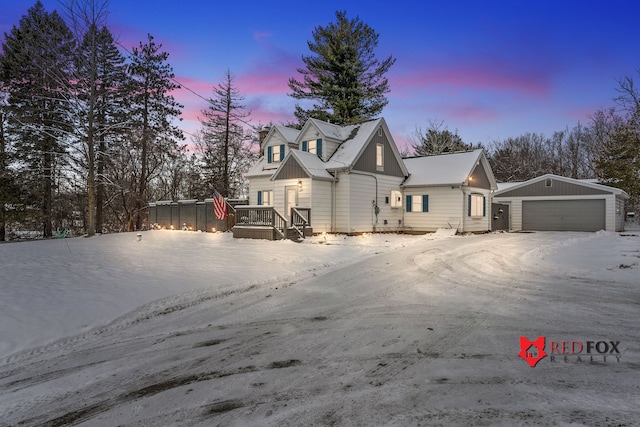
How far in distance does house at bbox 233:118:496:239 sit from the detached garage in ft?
10.2

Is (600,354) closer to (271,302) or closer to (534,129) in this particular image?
(271,302)

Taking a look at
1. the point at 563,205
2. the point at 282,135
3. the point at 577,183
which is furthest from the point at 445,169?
the point at 282,135

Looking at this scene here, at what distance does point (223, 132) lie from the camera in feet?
114

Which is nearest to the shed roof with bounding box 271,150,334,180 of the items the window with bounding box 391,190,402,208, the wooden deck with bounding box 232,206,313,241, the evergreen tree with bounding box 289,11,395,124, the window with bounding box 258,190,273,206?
the wooden deck with bounding box 232,206,313,241

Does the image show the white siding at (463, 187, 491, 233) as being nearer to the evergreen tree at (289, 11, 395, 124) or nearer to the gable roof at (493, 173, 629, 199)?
the gable roof at (493, 173, 629, 199)

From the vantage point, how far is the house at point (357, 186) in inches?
774

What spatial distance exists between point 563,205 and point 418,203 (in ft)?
33.2

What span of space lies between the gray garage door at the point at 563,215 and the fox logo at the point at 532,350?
2459cm

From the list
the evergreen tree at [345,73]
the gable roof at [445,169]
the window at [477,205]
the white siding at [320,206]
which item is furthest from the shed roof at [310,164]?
the evergreen tree at [345,73]

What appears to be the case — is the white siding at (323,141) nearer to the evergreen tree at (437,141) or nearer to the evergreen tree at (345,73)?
the evergreen tree at (345,73)

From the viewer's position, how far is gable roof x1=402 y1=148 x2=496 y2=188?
2234cm

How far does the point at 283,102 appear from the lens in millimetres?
37719

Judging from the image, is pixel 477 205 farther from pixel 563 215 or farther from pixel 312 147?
pixel 312 147

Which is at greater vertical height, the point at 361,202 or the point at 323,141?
the point at 323,141
